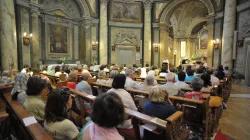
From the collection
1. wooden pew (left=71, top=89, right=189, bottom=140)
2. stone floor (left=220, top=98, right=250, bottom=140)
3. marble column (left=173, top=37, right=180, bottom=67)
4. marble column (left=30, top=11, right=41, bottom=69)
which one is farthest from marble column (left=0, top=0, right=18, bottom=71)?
marble column (left=173, top=37, right=180, bottom=67)

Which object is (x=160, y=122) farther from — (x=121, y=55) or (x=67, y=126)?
(x=121, y=55)

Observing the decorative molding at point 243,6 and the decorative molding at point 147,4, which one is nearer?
the decorative molding at point 243,6

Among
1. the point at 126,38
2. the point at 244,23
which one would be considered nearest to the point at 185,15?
the point at 126,38

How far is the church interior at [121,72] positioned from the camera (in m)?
1.84

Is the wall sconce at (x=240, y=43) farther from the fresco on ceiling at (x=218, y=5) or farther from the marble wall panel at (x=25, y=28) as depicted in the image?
the marble wall panel at (x=25, y=28)

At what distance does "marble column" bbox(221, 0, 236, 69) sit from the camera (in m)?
9.80

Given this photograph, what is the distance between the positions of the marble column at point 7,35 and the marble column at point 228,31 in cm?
1239

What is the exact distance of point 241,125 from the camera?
3.78 meters

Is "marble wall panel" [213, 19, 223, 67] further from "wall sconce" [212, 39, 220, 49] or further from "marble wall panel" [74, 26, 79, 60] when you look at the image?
"marble wall panel" [74, 26, 79, 60]

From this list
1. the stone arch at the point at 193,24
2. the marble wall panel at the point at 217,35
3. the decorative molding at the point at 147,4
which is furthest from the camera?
the stone arch at the point at 193,24

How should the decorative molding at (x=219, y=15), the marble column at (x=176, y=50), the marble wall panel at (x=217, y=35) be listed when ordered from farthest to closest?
the marble column at (x=176, y=50) → the marble wall panel at (x=217, y=35) → the decorative molding at (x=219, y=15)

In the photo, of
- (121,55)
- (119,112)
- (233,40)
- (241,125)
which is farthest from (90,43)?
(119,112)

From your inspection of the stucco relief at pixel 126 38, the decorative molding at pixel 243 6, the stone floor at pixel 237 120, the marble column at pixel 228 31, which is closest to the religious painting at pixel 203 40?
the stucco relief at pixel 126 38

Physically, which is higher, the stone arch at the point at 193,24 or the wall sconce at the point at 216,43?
the stone arch at the point at 193,24
